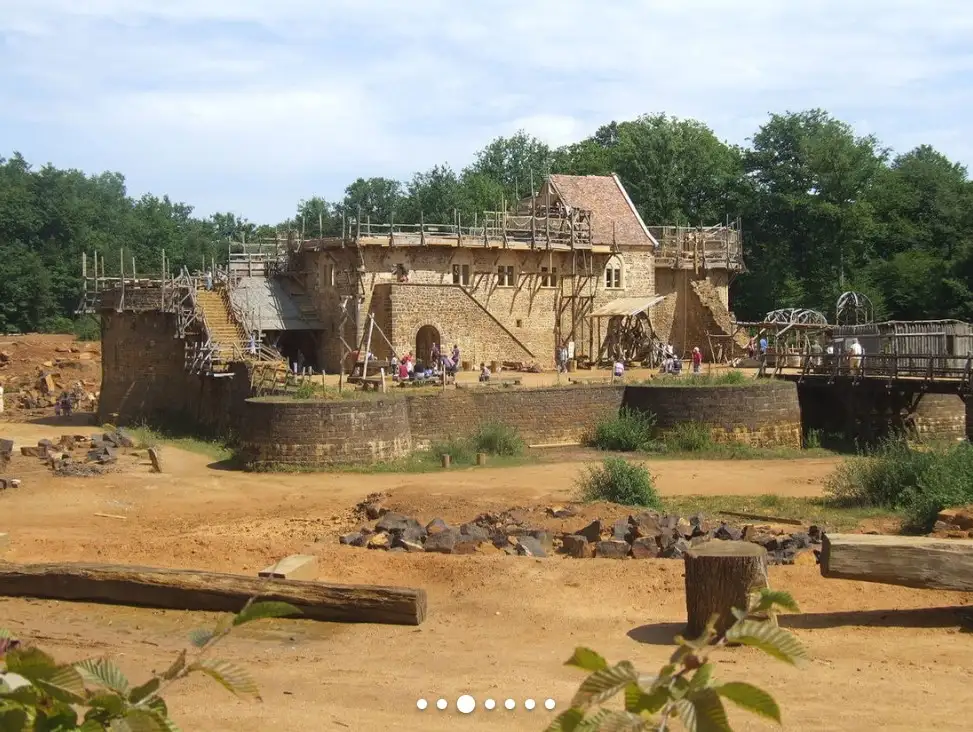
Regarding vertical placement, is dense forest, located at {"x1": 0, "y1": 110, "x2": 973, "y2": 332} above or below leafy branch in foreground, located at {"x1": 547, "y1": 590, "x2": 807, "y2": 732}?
above

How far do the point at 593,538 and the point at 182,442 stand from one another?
19.0m

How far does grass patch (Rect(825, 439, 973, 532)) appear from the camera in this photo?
1781 cm

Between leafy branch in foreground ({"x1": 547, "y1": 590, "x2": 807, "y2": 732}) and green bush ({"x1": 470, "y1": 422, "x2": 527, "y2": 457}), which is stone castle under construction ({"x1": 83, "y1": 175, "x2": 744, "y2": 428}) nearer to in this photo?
green bush ({"x1": 470, "y1": 422, "x2": 527, "y2": 457})

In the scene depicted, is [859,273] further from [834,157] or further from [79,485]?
[79,485]

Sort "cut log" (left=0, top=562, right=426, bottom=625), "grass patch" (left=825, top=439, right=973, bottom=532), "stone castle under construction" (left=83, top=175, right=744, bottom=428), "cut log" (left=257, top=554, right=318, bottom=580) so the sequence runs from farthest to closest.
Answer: "stone castle under construction" (left=83, top=175, right=744, bottom=428) → "grass patch" (left=825, top=439, right=973, bottom=532) → "cut log" (left=257, top=554, right=318, bottom=580) → "cut log" (left=0, top=562, right=426, bottom=625)

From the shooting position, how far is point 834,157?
5006 centimetres

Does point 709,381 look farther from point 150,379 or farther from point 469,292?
point 150,379

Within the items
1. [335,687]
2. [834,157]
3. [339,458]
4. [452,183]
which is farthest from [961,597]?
[452,183]

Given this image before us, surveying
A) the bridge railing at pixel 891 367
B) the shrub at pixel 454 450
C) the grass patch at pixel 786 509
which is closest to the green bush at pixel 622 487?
the grass patch at pixel 786 509

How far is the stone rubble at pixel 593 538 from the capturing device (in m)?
15.2

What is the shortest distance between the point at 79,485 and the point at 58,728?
22.1 m

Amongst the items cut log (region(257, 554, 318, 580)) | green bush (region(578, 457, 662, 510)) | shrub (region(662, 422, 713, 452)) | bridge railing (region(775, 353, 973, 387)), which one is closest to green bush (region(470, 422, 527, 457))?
shrub (region(662, 422, 713, 452))

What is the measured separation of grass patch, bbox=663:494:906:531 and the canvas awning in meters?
17.6

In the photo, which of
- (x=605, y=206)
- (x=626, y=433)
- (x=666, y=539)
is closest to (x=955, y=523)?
(x=666, y=539)
